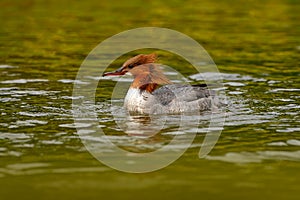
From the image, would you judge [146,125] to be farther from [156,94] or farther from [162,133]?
[156,94]

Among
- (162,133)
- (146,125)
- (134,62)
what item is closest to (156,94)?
(134,62)

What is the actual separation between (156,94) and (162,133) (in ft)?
6.52

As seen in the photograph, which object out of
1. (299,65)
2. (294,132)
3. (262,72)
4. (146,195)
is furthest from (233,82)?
(146,195)

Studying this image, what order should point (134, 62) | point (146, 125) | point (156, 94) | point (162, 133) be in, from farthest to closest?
point (134, 62) → point (156, 94) → point (146, 125) → point (162, 133)

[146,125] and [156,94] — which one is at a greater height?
[156,94]

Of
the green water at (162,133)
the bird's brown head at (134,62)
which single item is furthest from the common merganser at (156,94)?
the green water at (162,133)

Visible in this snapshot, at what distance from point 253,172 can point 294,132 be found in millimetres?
2200

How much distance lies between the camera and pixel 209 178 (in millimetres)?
8938

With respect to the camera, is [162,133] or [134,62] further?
[134,62]

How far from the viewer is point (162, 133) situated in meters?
11.2

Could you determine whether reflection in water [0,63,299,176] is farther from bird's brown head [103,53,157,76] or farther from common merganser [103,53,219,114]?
bird's brown head [103,53,157,76]

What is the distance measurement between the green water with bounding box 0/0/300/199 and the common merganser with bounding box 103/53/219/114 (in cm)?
57

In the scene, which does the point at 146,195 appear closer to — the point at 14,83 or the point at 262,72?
the point at 14,83

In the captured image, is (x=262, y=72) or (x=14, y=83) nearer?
(x=14, y=83)
